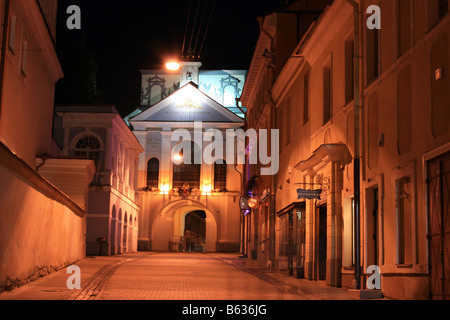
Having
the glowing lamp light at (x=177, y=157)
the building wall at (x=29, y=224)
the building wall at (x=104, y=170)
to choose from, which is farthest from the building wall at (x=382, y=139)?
the glowing lamp light at (x=177, y=157)

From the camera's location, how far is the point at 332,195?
57.5ft

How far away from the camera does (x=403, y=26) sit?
43.3ft

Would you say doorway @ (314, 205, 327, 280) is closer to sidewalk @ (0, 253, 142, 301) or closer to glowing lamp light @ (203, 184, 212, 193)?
sidewalk @ (0, 253, 142, 301)

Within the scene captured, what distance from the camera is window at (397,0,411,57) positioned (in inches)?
510

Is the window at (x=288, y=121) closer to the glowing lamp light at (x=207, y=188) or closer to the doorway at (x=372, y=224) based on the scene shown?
the doorway at (x=372, y=224)

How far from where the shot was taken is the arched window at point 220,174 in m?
57.0

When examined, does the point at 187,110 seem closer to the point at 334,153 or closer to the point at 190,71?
the point at 190,71

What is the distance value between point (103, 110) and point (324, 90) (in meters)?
24.3

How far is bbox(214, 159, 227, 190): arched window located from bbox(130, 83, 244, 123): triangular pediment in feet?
11.2

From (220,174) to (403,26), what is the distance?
145ft

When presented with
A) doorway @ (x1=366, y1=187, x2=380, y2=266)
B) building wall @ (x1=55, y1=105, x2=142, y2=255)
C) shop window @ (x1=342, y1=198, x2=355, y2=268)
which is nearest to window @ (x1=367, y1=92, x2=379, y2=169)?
doorway @ (x1=366, y1=187, x2=380, y2=266)

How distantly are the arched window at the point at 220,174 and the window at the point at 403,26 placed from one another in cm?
4382

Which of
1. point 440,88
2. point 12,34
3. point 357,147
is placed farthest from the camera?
point 12,34

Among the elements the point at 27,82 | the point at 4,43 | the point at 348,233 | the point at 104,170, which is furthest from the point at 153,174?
the point at 348,233
